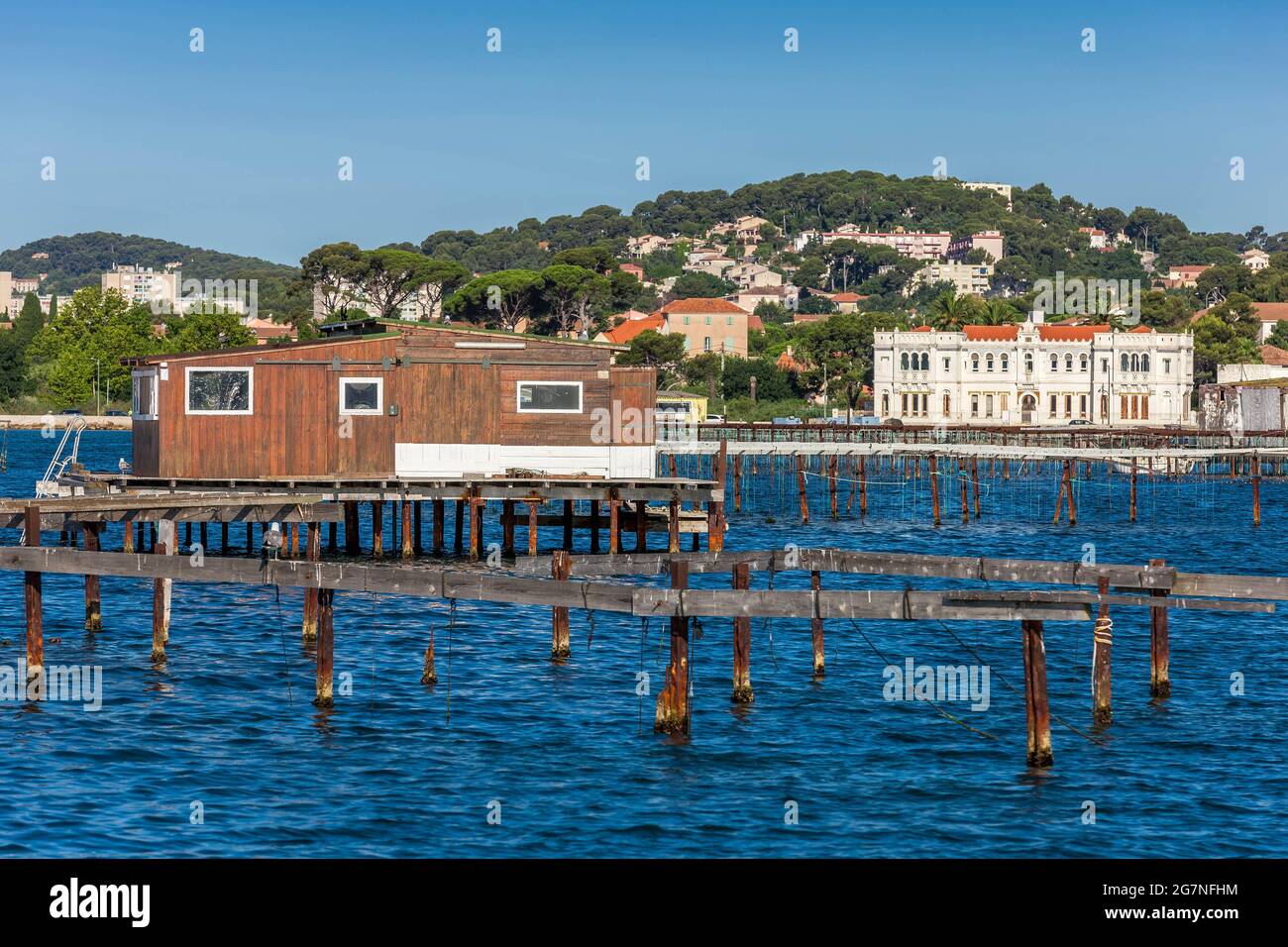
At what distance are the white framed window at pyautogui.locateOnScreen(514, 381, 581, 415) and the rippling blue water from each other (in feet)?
25.8

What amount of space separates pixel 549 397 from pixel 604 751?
21875 mm

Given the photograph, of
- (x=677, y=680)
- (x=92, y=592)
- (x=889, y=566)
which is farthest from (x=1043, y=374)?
(x=677, y=680)

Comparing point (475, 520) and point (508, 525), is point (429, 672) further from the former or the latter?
point (508, 525)

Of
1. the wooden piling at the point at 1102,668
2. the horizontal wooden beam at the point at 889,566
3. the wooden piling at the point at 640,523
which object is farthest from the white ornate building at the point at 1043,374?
the wooden piling at the point at 1102,668

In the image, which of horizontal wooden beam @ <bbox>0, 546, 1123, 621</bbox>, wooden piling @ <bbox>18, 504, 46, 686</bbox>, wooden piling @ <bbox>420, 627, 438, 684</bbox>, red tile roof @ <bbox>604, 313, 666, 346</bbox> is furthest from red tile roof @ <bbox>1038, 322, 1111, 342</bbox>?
wooden piling @ <bbox>18, 504, 46, 686</bbox>

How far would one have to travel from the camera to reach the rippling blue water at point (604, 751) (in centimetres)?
2122

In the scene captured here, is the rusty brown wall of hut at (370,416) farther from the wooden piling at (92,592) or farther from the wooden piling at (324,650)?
the wooden piling at (324,650)

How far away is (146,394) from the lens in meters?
45.0

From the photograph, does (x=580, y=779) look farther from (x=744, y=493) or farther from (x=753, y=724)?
(x=744, y=493)

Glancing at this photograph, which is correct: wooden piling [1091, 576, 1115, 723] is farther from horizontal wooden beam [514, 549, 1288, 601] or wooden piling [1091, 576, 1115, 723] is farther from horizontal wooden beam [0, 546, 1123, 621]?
horizontal wooden beam [514, 549, 1288, 601]

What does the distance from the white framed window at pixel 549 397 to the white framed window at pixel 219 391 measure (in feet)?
24.0

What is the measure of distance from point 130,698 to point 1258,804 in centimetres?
1865

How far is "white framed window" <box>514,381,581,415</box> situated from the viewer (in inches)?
1818
